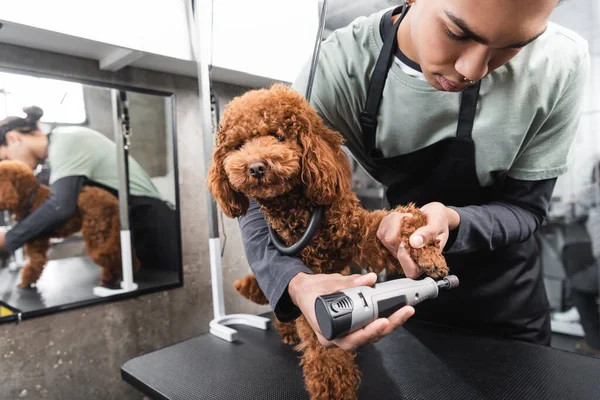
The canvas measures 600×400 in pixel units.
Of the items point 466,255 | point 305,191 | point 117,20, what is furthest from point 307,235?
point 117,20

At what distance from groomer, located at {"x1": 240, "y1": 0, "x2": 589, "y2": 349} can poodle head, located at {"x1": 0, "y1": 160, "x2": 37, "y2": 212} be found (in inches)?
35.2

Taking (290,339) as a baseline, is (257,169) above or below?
above

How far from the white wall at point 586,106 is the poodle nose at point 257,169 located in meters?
1.37

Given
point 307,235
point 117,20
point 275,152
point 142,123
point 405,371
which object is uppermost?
point 117,20

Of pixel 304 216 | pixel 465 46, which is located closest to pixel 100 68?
pixel 304 216

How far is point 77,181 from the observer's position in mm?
1260

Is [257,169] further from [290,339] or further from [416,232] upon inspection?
[290,339]

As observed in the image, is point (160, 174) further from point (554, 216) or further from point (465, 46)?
point (554, 216)

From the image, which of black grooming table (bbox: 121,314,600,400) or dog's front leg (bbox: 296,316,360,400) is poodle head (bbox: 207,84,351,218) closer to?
dog's front leg (bbox: 296,316,360,400)

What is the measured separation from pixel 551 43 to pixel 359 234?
0.48m

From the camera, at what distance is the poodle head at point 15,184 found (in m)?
1.12

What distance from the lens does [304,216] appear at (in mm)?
568

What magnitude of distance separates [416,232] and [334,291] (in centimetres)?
14

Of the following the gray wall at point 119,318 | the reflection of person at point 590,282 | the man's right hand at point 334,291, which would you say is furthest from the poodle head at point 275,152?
the reflection of person at point 590,282
